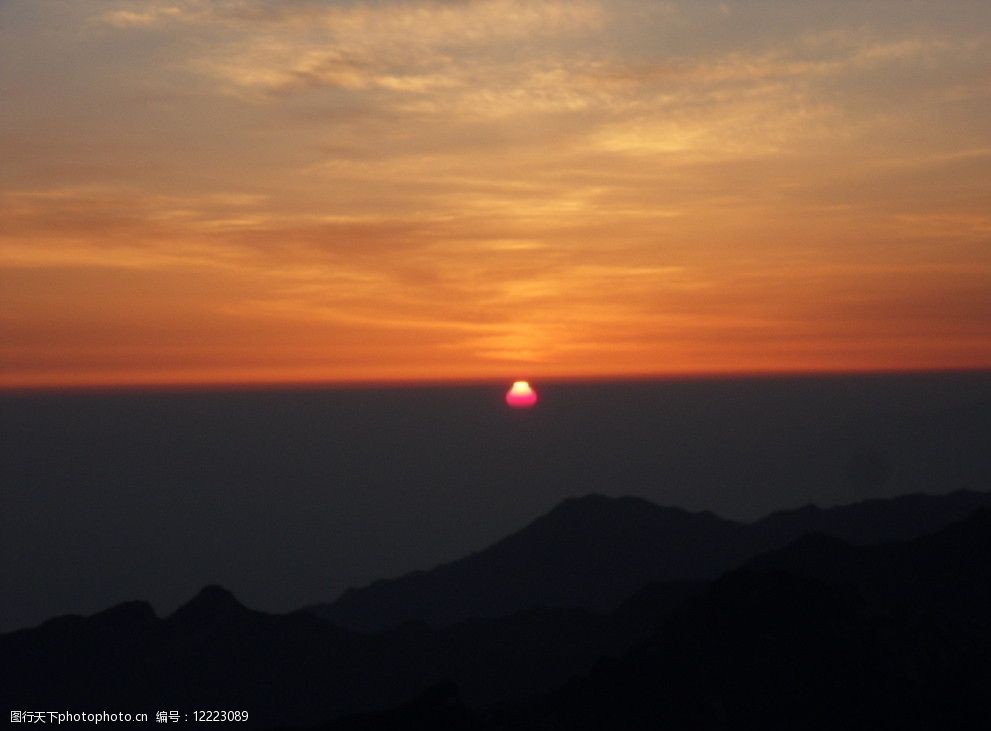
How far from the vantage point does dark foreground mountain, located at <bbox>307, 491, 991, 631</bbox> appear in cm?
13275

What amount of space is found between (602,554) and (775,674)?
279ft

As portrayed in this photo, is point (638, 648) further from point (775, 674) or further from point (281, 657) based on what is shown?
point (281, 657)

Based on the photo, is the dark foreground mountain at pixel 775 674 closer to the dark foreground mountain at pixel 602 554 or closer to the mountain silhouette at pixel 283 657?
the mountain silhouette at pixel 283 657

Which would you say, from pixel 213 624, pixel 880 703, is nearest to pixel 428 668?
pixel 213 624

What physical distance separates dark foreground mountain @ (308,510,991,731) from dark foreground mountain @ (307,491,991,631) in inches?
2400

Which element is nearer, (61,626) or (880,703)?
(880,703)

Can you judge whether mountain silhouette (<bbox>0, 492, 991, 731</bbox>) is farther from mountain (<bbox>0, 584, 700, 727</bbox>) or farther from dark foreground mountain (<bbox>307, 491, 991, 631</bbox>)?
dark foreground mountain (<bbox>307, 491, 991, 631</bbox>)

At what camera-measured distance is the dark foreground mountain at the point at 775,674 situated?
2378 inches

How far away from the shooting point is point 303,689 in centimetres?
9050

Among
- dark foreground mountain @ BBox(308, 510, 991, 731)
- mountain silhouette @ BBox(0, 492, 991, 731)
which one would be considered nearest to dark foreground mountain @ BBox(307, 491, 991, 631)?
mountain silhouette @ BBox(0, 492, 991, 731)

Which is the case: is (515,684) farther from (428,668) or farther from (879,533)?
(879,533)

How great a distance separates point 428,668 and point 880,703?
41891 millimetres

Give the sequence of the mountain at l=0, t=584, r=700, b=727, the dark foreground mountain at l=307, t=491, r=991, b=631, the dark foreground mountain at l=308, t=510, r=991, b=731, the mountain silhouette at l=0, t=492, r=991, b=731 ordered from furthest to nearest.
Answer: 1. the dark foreground mountain at l=307, t=491, r=991, b=631
2. the mountain at l=0, t=584, r=700, b=727
3. the mountain silhouette at l=0, t=492, r=991, b=731
4. the dark foreground mountain at l=308, t=510, r=991, b=731

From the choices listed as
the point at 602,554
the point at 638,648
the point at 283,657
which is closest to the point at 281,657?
the point at 283,657
